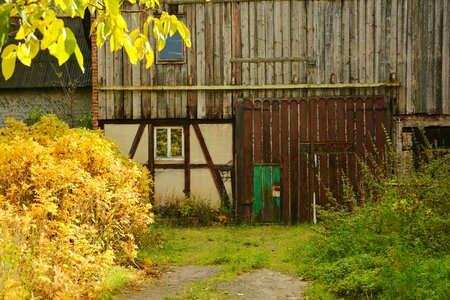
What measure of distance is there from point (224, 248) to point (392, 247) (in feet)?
12.4

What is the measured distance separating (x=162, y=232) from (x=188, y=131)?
3203 millimetres

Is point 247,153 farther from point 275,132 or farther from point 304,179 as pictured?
point 304,179

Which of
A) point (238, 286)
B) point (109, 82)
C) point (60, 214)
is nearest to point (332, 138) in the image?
point (109, 82)

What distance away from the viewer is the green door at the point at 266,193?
13727 mm

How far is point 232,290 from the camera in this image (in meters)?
7.27

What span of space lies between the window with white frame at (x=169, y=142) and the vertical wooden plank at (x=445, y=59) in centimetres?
652

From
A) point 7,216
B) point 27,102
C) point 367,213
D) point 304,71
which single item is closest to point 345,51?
point 304,71

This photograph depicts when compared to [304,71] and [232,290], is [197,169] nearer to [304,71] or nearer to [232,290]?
[304,71]

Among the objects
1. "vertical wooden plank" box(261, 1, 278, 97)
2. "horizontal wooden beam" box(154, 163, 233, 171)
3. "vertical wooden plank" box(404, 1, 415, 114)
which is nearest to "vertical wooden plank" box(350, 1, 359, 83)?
"vertical wooden plank" box(404, 1, 415, 114)

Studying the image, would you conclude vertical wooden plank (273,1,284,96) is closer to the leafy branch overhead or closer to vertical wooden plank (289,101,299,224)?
vertical wooden plank (289,101,299,224)

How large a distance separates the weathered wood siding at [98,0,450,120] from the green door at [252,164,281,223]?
168 cm

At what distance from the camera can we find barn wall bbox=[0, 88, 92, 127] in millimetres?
20984

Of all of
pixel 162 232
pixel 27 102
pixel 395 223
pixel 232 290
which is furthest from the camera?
pixel 27 102

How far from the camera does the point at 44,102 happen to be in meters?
21.2
